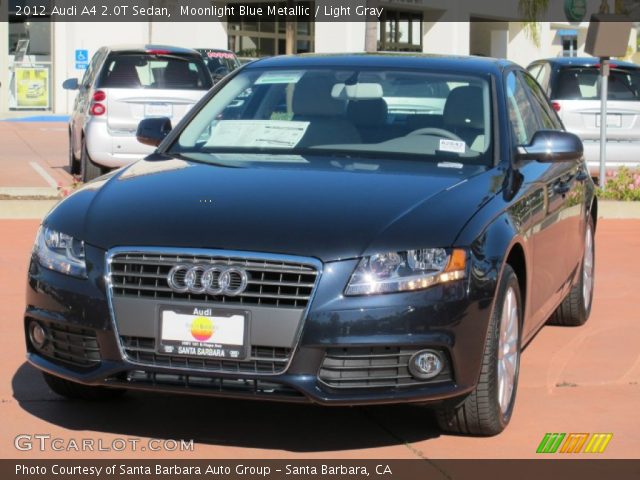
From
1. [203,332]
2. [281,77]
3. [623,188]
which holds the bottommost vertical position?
[623,188]

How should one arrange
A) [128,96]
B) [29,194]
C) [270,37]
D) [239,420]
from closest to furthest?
[239,420] < [29,194] < [128,96] < [270,37]

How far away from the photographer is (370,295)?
4938 mm

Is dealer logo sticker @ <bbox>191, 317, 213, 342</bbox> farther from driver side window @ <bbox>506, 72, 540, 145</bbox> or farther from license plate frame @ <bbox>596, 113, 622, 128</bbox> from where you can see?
license plate frame @ <bbox>596, 113, 622, 128</bbox>

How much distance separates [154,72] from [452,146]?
977 centimetres

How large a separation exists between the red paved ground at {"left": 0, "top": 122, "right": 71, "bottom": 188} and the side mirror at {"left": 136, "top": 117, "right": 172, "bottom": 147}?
8706 millimetres

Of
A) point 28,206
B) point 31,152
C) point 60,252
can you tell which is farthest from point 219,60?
point 60,252

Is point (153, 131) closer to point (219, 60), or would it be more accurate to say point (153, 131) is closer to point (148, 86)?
point (148, 86)

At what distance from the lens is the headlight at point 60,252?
5.24m

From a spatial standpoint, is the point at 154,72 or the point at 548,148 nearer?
the point at 548,148

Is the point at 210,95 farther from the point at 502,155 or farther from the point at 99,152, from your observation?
the point at 99,152

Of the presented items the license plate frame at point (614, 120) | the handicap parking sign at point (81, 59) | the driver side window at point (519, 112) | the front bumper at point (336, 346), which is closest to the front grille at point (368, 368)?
the front bumper at point (336, 346)

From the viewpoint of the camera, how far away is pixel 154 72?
1561 centimetres

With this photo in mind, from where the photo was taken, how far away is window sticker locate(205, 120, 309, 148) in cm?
641

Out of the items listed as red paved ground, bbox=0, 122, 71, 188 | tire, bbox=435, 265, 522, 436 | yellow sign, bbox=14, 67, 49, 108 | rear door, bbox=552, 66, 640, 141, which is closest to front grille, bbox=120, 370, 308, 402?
tire, bbox=435, 265, 522, 436
